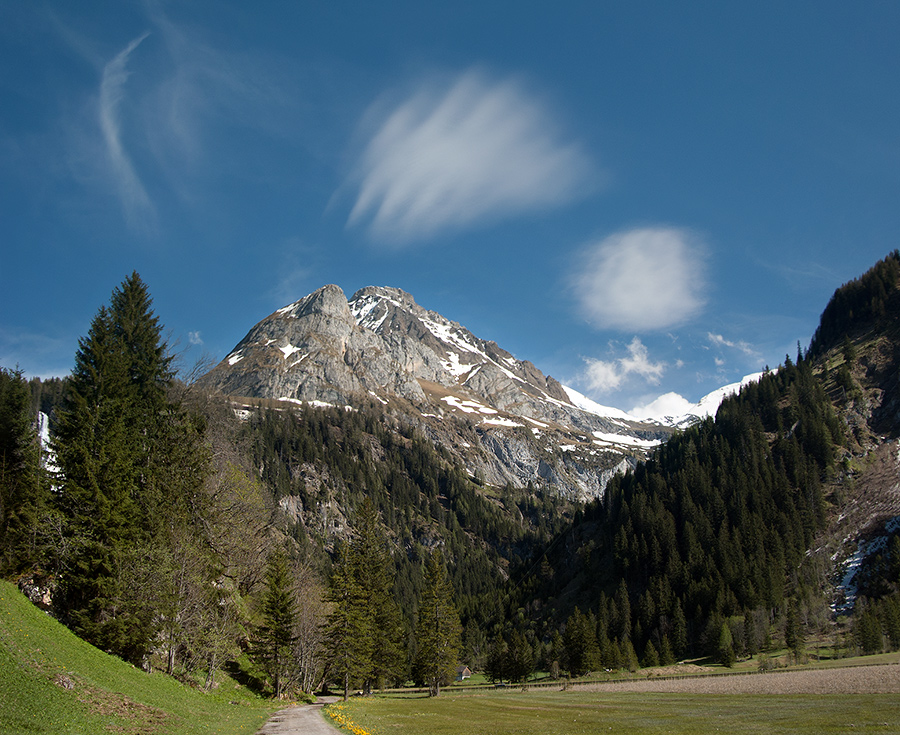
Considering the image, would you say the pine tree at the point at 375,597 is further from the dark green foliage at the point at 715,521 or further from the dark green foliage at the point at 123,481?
the dark green foliage at the point at 715,521

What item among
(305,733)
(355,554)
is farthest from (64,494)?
(355,554)

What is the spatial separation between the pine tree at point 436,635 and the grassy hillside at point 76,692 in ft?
132

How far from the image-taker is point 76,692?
18.1 m

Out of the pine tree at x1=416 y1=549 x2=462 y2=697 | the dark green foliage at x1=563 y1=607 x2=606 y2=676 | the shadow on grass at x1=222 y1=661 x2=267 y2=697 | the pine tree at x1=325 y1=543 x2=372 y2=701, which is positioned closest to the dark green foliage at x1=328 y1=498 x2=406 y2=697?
the pine tree at x1=325 y1=543 x2=372 y2=701

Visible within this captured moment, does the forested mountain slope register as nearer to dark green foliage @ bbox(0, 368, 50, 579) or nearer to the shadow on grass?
the shadow on grass

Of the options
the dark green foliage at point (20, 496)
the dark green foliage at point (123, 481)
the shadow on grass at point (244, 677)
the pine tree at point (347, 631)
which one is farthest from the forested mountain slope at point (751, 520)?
the dark green foliage at point (20, 496)

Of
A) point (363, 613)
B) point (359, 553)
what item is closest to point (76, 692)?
point (363, 613)

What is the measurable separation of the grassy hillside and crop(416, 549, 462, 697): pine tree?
40.2m

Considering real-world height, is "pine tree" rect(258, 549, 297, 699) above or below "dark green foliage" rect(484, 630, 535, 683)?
above

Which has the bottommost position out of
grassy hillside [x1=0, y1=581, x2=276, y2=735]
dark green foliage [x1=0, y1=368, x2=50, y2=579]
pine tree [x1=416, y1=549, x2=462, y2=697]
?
pine tree [x1=416, y1=549, x2=462, y2=697]

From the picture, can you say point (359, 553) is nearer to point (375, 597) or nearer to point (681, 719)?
point (375, 597)

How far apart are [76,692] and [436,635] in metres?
52.6

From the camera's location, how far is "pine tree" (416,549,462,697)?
210ft

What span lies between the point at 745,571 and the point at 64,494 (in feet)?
445
